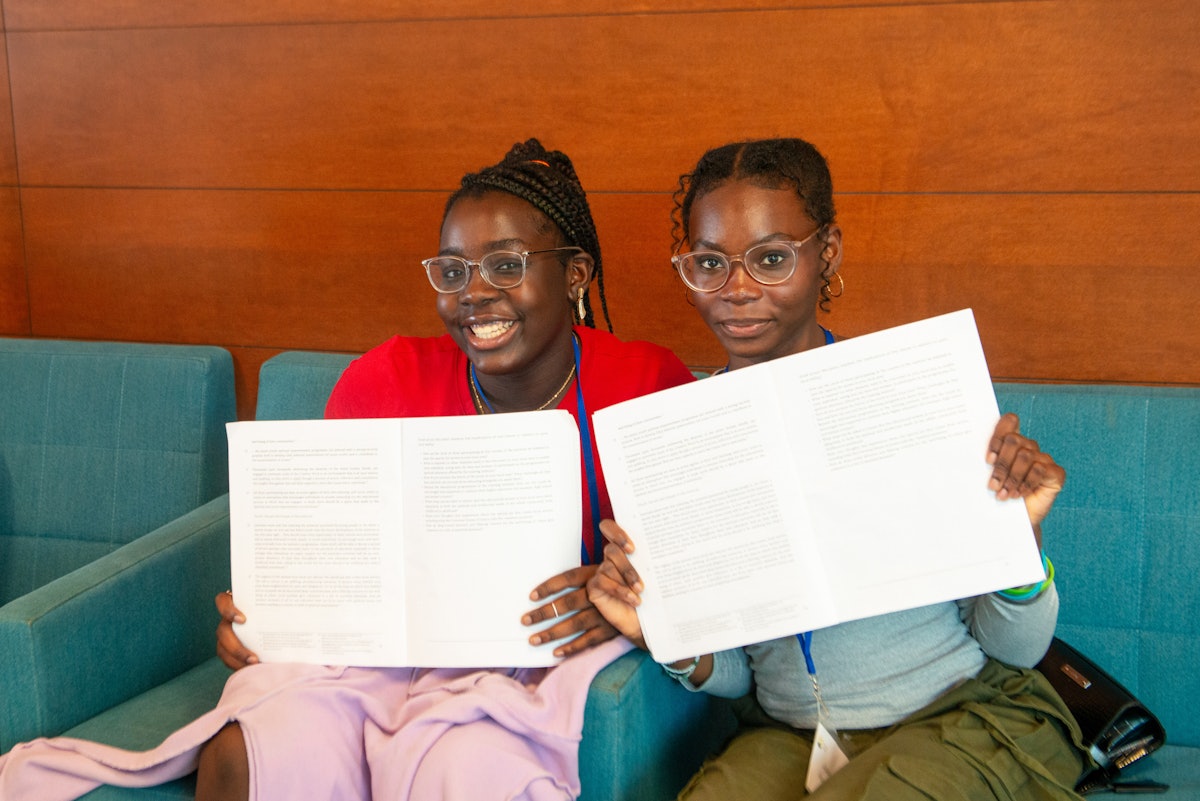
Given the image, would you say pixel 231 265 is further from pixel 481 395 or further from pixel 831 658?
pixel 831 658

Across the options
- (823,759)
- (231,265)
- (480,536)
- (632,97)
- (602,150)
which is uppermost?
(632,97)

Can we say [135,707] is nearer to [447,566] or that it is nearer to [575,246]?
[447,566]

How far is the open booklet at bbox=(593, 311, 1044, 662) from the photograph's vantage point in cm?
157

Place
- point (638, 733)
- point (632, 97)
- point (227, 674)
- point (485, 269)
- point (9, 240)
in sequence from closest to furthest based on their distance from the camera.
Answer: point (638, 733) → point (485, 269) → point (227, 674) → point (632, 97) → point (9, 240)

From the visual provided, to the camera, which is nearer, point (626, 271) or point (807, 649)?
point (807, 649)

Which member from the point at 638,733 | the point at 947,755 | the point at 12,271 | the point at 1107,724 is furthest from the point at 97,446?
the point at 1107,724

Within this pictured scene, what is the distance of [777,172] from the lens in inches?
72.0

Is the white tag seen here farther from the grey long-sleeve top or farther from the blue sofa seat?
the blue sofa seat

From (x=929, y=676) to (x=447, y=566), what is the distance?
780 mm

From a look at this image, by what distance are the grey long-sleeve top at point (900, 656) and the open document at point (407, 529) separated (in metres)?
0.36

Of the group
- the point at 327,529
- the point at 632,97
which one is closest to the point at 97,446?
the point at 327,529

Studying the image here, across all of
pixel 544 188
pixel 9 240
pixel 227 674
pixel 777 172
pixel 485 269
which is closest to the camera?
pixel 777 172

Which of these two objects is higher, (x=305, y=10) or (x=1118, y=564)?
(x=305, y=10)

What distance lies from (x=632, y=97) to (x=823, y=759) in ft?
5.20
